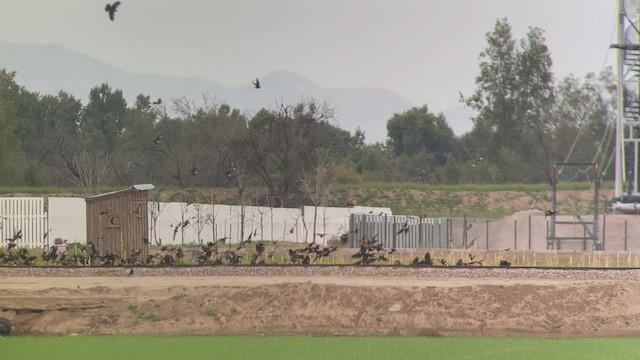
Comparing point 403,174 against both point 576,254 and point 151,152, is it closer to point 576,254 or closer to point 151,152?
point 151,152

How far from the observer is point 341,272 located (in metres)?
30.4

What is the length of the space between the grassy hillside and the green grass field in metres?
37.6

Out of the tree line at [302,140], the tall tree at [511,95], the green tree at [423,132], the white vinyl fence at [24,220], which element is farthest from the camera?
the green tree at [423,132]

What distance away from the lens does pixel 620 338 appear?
21141mm

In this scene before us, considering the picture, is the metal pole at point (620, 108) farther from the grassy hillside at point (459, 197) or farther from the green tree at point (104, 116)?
the green tree at point (104, 116)

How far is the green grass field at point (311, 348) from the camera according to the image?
17984 millimetres

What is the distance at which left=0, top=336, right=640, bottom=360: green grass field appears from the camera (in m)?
18.0

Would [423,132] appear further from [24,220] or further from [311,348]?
[311,348]

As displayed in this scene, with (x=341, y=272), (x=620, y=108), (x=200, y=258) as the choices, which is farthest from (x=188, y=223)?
(x=620, y=108)

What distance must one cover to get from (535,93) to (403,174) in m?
11.7

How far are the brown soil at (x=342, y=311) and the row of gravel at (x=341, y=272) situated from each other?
5049mm

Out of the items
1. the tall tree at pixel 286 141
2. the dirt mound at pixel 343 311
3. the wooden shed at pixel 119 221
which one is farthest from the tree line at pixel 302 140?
the dirt mound at pixel 343 311

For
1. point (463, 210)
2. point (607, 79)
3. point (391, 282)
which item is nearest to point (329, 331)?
point (391, 282)

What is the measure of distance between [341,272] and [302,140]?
31.7m
